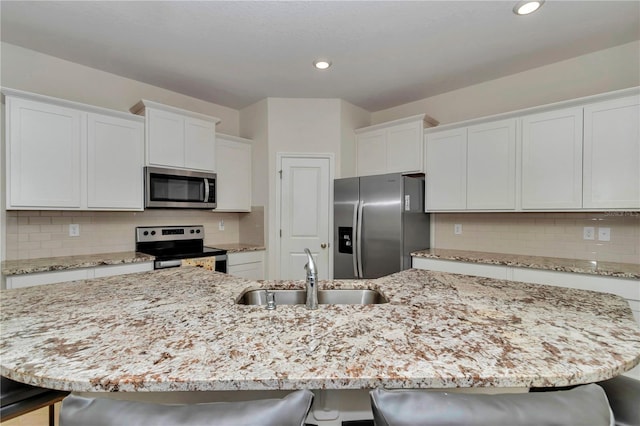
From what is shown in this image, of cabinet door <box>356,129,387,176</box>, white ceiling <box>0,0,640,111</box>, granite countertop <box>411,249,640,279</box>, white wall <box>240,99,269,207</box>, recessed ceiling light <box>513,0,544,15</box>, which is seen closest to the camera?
recessed ceiling light <box>513,0,544,15</box>

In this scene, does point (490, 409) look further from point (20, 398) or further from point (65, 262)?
point (65, 262)

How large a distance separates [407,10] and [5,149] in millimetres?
3236

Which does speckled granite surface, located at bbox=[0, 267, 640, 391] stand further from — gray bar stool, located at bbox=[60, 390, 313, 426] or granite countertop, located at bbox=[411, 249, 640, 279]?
granite countertop, located at bbox=[411, 249, 640, 279]

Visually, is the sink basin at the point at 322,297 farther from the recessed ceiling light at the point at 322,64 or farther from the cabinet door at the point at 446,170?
the recessed ceiling light at the point at 322,64

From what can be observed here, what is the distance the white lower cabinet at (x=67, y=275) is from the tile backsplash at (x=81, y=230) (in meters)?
0.52

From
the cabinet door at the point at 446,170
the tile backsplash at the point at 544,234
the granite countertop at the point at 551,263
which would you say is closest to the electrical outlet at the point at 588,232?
the tile backsplash at the point at 544,234

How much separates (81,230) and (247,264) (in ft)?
5.33

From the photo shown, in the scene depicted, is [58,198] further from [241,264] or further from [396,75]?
[396,75]

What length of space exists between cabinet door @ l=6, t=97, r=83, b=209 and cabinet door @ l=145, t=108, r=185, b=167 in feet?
1.79

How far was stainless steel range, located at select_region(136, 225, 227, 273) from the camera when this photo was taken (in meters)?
2.97

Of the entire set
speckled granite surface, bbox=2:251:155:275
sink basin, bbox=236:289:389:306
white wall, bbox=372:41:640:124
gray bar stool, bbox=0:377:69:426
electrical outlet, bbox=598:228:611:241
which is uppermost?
white wall, bbox=372:41:640:124

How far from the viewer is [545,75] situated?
2.83 meters

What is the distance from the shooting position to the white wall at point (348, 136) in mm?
3625

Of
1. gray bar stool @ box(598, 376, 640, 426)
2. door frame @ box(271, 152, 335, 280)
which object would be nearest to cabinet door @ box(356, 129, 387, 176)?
door frame @ box(271, 152, 335, 280)
